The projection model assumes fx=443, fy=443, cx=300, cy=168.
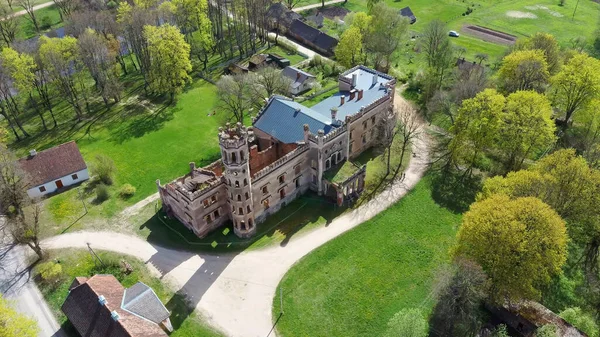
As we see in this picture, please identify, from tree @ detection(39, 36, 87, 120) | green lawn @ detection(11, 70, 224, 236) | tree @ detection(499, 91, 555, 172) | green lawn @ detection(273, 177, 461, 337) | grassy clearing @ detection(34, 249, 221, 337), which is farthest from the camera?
tree @ detection(39, 36, 87, 120)

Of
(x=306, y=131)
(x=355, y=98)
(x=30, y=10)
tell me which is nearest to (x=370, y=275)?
(x=306, y=131)

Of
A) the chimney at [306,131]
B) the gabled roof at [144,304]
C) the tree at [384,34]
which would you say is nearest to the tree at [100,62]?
the chimney at [306,131]

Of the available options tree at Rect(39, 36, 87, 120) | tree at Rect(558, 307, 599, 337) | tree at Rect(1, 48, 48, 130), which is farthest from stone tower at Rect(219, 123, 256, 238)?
tree at Rect(1, 48, 48, 130)

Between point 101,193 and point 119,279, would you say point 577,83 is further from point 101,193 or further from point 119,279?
point 101,193

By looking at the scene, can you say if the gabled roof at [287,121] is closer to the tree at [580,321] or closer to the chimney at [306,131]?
the chimney at [306,131]

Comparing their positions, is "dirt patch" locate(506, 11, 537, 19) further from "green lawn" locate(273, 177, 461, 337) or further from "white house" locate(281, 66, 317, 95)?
"green lawn" locate(273, 177, 461, 337)

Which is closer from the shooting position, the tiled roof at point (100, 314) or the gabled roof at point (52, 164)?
the tiled roof at point (100, 314)

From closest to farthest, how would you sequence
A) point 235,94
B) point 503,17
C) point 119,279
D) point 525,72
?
point 119,279 < point 525,72 < point 235,94 < point 503,17
